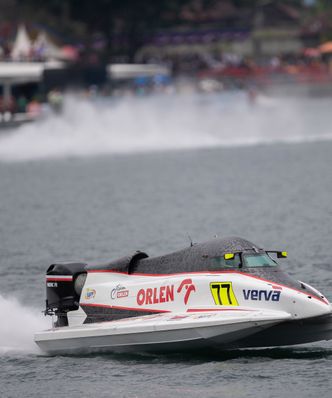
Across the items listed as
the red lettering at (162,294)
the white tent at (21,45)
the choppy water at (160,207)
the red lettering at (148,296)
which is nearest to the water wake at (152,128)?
the choppy water at (160,207)

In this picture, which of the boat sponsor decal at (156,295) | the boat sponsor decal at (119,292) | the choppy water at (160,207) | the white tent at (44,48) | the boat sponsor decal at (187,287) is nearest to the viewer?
the choppy water at (160,207)

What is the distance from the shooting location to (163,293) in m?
17.8

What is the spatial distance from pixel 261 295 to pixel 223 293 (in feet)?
1.86

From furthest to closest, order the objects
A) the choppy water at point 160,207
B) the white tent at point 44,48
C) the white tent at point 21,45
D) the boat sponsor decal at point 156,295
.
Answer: the white tent at point 44,48
the white tent at point 21,45
the boat sponsor decal at point 156,295
the choppy water at point 160,207

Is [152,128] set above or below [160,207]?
below

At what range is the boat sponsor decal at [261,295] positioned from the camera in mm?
16938

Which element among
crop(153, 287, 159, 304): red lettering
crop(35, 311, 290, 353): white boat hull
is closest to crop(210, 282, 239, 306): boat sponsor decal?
crop(35, 311, 290, 353): white boat hull

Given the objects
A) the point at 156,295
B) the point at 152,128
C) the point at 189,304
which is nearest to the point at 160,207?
the point at 156,295

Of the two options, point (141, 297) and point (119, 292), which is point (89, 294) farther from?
point (141, 297)

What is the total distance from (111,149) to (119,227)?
27.5m

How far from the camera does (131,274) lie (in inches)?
718

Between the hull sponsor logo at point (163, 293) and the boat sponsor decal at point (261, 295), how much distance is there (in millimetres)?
820

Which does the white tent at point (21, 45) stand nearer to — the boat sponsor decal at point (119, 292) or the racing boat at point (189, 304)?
the racing boat at point (189, 304)

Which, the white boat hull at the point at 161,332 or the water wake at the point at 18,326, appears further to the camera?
the water wake at the point at 18,326
